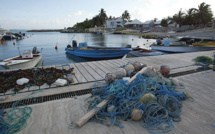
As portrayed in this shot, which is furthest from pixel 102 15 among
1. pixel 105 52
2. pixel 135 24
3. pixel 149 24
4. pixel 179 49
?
pixel 105 52

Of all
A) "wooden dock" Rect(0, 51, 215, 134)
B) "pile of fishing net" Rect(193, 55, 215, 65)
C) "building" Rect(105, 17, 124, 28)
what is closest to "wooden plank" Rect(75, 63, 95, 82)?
"wooden dock" Rect(0, 51, 215, 134)

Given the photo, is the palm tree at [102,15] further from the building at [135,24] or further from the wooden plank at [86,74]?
the wooden plank at [86,74]

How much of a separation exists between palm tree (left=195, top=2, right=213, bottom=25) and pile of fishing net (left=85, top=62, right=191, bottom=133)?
59959 millimetres

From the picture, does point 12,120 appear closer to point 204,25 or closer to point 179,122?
point 179,122

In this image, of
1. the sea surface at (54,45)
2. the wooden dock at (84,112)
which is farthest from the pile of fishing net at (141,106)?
the sea surface at (54,45)

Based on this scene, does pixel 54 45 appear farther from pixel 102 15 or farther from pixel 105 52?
pixel 102 15

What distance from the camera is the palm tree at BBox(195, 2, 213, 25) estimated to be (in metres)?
47.3

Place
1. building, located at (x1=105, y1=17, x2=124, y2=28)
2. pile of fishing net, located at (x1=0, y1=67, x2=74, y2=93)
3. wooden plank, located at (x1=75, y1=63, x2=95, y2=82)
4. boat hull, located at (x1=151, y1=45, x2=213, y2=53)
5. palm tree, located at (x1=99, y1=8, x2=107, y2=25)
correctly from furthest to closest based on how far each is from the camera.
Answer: building, located at (x1=105, y1=17, x2=124, y2=28) → palm tree, located at (x1=99, y1=8, x2=107, y2=25) → boat hull, located at (x1=151, y1=45, x2=213, y2=53) → wooden plank, located at (x1=75, y1=63, x2=95, y2=82) → pile of fishing net, located at (x1=0, y1=67, x2=74, y2=93)

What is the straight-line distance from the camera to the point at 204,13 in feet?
157

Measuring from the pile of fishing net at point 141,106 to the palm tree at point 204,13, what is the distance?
60.0 metres

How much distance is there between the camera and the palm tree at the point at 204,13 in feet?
155

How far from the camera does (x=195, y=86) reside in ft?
13.3

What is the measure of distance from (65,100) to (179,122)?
2618mm

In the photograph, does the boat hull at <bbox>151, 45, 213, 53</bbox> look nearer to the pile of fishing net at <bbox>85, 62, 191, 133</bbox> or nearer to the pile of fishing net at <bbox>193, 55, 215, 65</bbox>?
the pile of fishing net at <bbox>193, 55, 215, 65</bbox>
